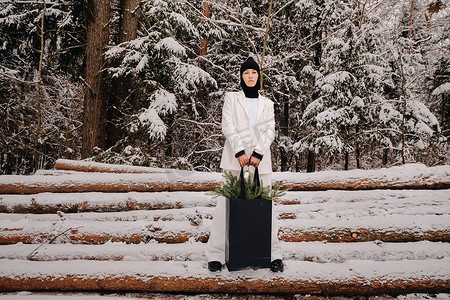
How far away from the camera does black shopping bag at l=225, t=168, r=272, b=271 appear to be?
2.33 metres

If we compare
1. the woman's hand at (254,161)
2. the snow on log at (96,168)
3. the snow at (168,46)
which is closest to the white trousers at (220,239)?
the woman's hand at (254,161)

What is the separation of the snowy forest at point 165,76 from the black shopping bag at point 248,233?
508cm

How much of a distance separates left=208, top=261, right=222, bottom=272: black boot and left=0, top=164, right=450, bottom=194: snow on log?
1897 millimetres

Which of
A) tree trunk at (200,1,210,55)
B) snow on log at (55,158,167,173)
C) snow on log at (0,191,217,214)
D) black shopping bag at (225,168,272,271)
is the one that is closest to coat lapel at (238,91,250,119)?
black shopping bag at (225,168,272,271)

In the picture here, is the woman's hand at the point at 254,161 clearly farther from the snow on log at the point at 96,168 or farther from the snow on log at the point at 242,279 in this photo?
the snow on log at the point at 96,168

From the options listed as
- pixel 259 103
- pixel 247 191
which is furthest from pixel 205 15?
pixel 247 191

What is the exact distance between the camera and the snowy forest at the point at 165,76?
24.2 ft

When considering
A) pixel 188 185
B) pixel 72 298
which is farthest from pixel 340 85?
pixel 72 298

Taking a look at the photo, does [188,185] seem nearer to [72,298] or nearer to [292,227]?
[292,227]

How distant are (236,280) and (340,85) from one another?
29.3 feet

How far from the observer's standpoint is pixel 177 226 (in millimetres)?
3258

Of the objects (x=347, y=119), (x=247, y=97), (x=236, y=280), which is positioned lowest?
(x=236, y=280)

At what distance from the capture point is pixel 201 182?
14.3 feet

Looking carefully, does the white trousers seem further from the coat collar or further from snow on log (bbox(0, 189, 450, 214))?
snow on log (bbox(0, 189, 450, 214))
